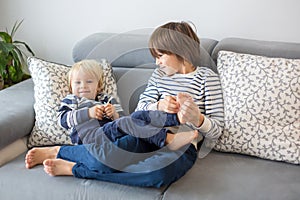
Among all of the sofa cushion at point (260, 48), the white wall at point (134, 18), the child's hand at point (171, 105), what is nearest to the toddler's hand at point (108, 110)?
the child's hand at point (171, 105)

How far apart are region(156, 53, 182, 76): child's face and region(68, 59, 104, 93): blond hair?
276mm

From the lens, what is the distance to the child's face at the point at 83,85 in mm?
2051

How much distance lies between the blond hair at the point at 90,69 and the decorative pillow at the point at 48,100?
0.04 metres

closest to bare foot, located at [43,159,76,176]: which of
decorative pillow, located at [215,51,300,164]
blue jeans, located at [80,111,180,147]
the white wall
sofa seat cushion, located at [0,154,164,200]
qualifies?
sofa seat cushion, located at [0,154,164,200]

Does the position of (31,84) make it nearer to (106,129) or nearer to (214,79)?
(106,129)

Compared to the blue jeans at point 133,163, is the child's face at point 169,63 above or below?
above

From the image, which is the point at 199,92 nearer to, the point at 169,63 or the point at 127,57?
the point at 169,63

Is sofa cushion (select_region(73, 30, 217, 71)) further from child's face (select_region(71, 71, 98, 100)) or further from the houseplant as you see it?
the houseplant

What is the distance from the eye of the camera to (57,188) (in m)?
1.73

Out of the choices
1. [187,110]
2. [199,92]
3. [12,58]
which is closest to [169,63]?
[199,92]

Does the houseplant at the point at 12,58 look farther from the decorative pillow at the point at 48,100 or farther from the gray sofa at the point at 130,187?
the decorative pillow at the point at 48,100

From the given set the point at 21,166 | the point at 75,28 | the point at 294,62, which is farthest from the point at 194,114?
the point at 75,28

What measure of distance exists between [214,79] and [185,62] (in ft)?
0.48

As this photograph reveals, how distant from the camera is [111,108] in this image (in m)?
1.98
